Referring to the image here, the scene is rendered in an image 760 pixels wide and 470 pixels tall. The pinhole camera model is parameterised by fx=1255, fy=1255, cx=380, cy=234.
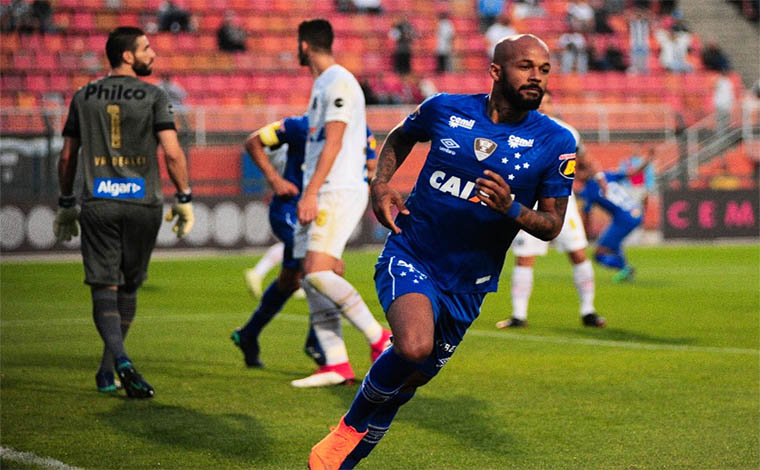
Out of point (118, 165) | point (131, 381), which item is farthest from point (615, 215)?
point (131, 381)

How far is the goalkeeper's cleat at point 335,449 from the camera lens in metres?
5.45

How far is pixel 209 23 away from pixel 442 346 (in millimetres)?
25903

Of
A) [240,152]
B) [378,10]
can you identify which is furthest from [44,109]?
[378,10]

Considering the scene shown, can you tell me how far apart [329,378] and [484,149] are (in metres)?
3.24

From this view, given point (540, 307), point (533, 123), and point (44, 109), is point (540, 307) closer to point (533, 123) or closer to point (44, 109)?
point (533, 123)

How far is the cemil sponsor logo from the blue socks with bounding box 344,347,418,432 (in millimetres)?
2862

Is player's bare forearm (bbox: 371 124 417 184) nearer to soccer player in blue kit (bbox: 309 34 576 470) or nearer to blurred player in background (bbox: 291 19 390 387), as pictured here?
soccer player in blue kit (bbox: 309 34 576 470)

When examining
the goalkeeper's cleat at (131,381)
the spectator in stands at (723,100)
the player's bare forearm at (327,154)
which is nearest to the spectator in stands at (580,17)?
the spectator in stands at (723,100)

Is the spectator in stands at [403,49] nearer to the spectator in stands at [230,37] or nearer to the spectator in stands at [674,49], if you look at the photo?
the spectator in stands at [230,37]

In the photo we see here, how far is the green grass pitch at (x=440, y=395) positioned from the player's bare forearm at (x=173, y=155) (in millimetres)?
1389

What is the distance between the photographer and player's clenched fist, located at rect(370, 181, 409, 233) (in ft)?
17.8

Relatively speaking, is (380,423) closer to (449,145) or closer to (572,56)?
(449,145)

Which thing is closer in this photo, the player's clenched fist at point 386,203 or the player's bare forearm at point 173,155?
the player's clenched fist at point 386,203

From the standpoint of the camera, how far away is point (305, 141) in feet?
28.9
